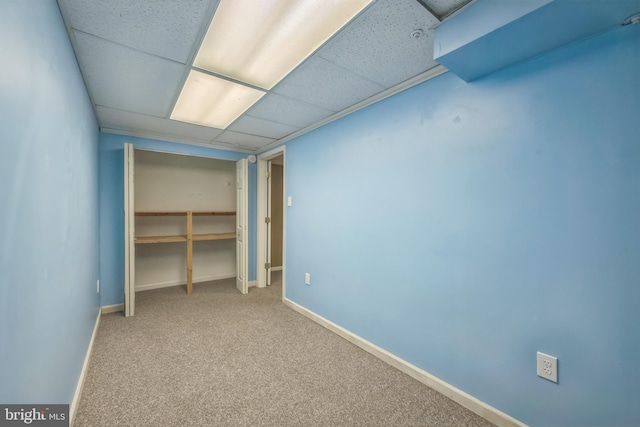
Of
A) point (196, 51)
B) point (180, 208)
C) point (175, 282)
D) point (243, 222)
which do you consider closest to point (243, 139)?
point (243, 222)

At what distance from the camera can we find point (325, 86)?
2.01m

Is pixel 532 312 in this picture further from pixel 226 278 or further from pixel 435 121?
pixel 226 278

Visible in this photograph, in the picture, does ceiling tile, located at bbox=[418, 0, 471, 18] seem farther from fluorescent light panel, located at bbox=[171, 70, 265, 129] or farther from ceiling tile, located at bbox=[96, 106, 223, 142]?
ceiling tile, located at bbox=[96, 106, 223, 142]

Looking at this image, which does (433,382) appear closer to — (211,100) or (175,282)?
(211,100)

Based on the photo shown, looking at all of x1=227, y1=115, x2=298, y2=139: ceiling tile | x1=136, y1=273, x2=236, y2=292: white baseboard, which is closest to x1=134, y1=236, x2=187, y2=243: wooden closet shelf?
x1=136, y1=273, x2=236, y2=292: white baseboard

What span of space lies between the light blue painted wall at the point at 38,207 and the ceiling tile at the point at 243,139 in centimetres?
168

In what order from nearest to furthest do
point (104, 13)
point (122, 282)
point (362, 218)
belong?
1. point (104, 13)
2. point (362, 218)
3. point (122, 282)

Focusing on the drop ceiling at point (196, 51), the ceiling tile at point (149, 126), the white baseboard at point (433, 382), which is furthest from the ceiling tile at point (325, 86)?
the white baseboard at point (433, 382)

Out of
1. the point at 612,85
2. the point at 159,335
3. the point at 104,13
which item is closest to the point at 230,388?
the point at 159,335

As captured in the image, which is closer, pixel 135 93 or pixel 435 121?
pixel 435 121

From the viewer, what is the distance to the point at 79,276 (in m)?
1.76

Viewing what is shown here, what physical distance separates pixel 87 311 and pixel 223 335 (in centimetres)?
110

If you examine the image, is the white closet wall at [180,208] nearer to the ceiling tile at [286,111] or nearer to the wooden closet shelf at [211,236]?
the wooden closet shelf at [211,236]

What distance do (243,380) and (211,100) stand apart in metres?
2.30
